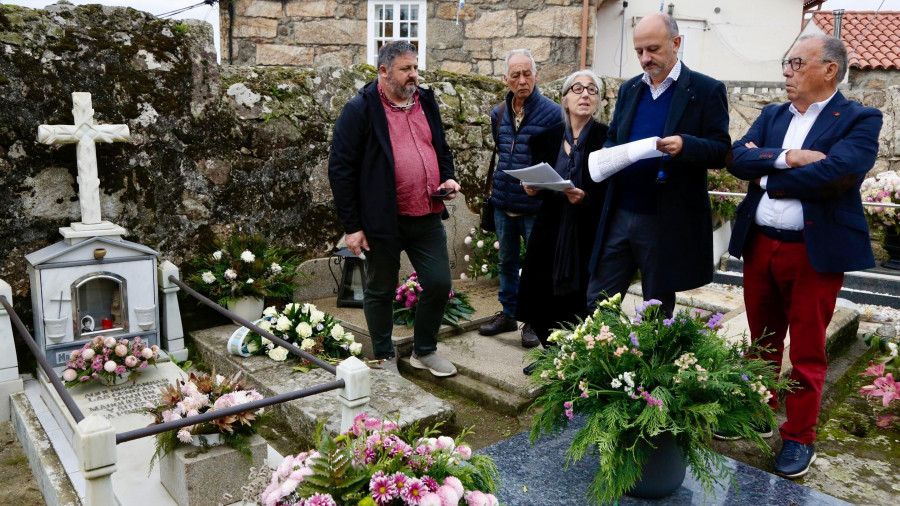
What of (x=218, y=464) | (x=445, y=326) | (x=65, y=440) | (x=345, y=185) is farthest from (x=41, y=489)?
(x=445, y=326)

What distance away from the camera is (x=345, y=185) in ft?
12.1

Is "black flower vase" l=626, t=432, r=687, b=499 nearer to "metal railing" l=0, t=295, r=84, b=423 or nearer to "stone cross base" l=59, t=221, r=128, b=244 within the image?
"metal railing" l=0, t=295, r=84, b=423

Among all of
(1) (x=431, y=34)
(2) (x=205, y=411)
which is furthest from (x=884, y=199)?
(2) (x=205, y=411)

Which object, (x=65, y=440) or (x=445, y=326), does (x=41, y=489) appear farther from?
(x=445, y=326)

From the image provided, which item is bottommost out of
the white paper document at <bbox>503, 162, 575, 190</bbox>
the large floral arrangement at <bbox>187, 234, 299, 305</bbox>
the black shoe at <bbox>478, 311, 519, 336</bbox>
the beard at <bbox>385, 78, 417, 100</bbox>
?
the black shoe at <bbox>478, 311, 519, 336</bbox>

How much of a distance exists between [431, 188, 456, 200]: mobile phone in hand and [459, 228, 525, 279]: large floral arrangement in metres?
2.05

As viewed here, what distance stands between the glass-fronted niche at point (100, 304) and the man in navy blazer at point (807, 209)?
339 cm

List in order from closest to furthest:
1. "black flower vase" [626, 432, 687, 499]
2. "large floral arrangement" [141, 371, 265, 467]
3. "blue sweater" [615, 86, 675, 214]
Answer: "black flower vase" [626, 432, 687, 499], "large floral arrangement" [141, 371, 265, 467], "blue sweater" [615, 86, 675, 214]

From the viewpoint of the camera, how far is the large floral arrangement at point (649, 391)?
2.42m

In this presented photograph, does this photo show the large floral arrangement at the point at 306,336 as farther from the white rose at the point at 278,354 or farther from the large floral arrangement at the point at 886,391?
the large floral arrangement at the point at 886,391

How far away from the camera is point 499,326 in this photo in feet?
15.5

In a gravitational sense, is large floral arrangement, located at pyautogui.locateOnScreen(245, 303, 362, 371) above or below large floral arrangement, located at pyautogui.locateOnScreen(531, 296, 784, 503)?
below

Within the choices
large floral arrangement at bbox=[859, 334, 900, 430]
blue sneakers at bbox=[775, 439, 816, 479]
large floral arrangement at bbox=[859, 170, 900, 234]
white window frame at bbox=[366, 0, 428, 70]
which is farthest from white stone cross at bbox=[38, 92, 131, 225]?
large floral arrangement at bbox=[859, 170, 900, 234]

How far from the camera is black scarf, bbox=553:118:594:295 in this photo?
3.60m
